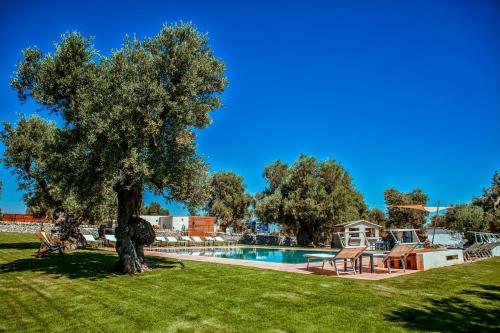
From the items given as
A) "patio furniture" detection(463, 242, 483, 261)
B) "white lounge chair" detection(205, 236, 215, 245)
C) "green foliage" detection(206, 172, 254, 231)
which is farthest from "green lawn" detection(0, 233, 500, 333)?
"green foliage" detection(206, 172, 254, 231)

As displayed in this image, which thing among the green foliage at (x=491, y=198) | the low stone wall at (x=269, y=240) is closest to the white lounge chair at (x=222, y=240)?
the low stone wall at (x=269, y=240)

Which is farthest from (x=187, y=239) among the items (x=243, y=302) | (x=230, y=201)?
(x=230, y=201)

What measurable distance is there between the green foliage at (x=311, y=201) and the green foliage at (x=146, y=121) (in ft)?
70.1

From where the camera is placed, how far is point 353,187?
37.2m

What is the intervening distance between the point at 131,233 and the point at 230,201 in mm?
43965

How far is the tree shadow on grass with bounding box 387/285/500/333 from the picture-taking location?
4930 millimetres

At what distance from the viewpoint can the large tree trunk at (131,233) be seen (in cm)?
990

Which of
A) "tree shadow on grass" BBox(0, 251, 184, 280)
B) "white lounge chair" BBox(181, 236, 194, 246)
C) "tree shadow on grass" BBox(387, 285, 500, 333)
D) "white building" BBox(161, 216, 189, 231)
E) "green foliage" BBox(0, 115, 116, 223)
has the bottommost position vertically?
"tree shadow on grass" BBox(0, 251, 184, 280)

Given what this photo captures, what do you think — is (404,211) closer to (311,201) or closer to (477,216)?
(477,216)

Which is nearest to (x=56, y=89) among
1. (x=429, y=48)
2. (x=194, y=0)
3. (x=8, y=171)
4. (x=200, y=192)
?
(x=200, y=192)

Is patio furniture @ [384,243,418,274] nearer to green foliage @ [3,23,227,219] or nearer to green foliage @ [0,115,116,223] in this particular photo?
green foliage @ [3,23,227,219]

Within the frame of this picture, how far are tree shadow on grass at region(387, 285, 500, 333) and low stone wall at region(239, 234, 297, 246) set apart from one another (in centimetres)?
2883

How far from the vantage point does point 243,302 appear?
6352mm

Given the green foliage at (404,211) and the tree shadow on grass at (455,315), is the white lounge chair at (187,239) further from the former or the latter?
the green foliage at (404,211)
